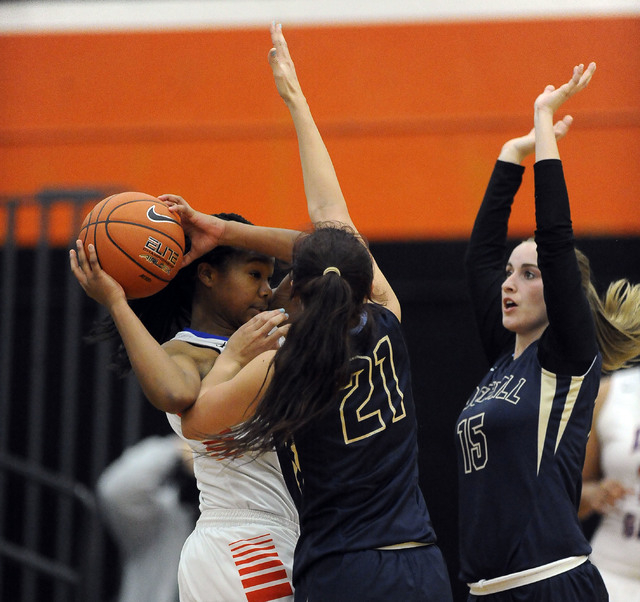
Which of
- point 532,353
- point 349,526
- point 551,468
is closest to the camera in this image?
point 349,526

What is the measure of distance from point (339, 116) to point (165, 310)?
8.90ft

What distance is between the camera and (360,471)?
237 cm

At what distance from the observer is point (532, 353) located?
296cm

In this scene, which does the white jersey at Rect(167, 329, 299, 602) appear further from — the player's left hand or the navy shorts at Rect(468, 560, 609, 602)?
the navy shorts at Rect(468, 560, 609, 602)

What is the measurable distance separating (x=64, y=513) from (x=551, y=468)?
3.38m

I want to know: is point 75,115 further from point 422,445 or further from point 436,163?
point 422,445

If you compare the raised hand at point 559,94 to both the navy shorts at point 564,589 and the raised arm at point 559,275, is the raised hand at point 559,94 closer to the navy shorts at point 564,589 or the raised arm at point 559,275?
the raised arm at point 559,275

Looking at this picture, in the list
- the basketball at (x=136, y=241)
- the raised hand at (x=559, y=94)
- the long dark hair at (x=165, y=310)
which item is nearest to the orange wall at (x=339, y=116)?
the long dark hair at (x=165, y=310)

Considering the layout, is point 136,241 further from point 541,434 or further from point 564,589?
point 564,589

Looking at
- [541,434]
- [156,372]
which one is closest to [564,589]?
[541,434]

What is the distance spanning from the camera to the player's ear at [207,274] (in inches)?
119

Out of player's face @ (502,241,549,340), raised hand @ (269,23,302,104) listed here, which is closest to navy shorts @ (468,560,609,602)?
player's face @ (502,241,549,340)

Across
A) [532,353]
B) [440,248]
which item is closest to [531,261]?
[532,353]

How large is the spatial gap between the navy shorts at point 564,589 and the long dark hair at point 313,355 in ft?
2.87
